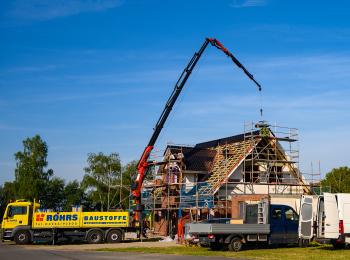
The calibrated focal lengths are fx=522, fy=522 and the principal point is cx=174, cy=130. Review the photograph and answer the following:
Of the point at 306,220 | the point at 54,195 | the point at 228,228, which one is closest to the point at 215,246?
the point at 228,228

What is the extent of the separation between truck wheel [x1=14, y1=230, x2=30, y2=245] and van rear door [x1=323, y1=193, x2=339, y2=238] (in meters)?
19.0

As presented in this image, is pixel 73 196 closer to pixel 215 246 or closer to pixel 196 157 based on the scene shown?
pixel 196 157

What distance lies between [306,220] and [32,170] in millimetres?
50077

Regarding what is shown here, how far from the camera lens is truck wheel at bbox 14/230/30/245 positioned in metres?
32.9

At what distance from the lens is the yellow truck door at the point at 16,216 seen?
111 feet

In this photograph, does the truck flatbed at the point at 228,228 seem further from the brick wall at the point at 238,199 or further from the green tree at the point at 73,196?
the green tree at the point at 73,196

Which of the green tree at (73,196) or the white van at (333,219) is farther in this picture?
the green tree at (73,196)

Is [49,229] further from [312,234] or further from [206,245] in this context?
[312,234]

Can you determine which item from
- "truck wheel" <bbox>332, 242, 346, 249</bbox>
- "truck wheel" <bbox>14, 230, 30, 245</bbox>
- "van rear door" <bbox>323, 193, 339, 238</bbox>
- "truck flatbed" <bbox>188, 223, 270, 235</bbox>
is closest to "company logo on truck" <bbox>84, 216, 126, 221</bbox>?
"truck wheel" <bbox>14, 230, 30, 245</bbox>

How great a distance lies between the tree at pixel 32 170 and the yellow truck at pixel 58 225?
33.3m

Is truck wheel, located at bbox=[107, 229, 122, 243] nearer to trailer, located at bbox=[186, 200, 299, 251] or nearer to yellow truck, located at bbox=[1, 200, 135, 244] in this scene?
yellow truck, located at bbox=[1, 200, 135, 244]

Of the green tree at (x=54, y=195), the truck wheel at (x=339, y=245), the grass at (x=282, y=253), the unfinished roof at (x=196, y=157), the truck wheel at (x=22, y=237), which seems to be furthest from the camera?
the green tree at (x=54, y=195)

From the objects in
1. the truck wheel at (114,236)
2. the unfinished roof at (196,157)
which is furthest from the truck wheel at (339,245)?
the unfinished roof at (196,157)

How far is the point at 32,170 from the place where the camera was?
68312mm
